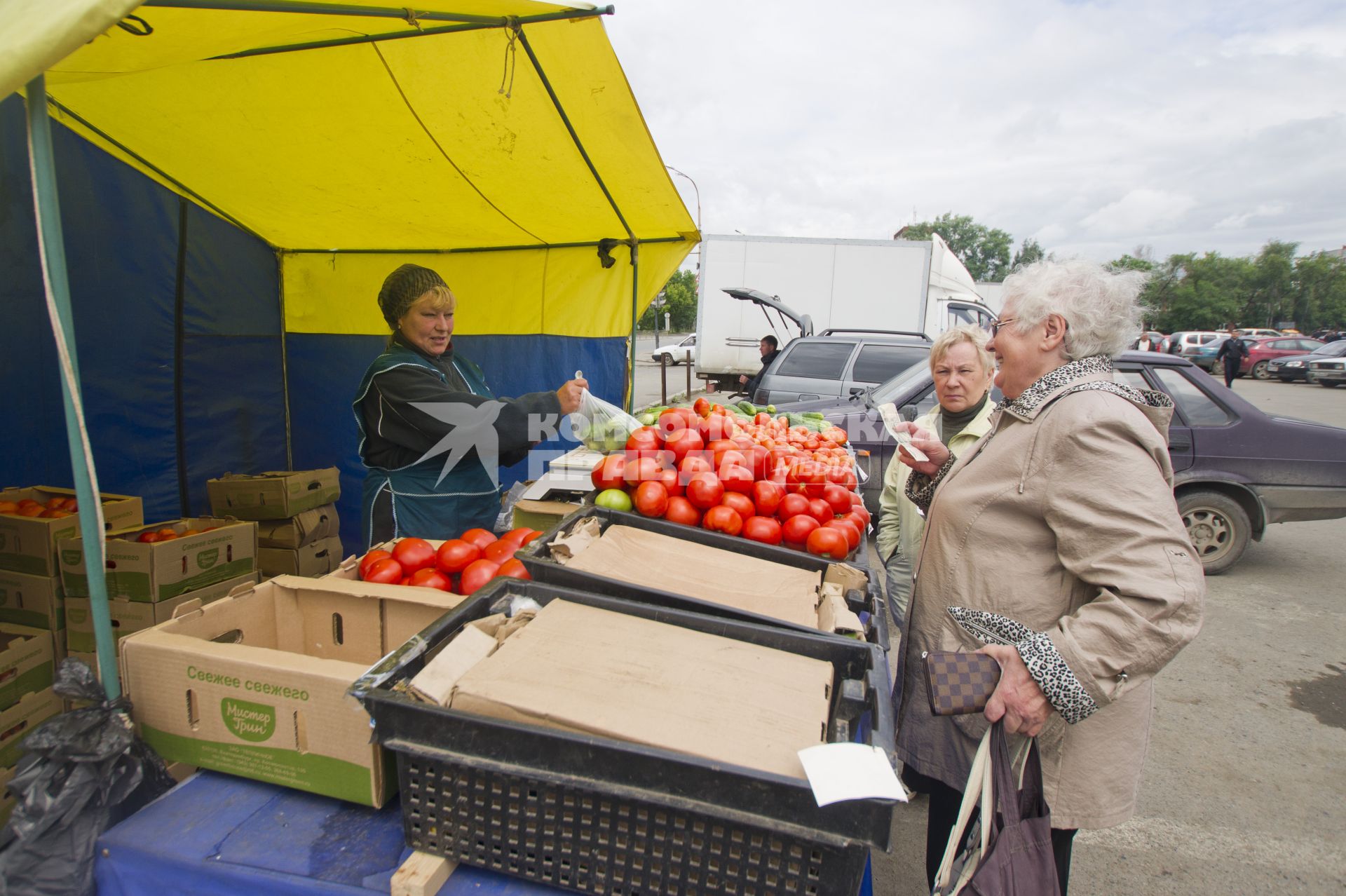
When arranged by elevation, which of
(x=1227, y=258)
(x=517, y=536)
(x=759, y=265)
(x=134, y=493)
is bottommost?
(x=134, y=493)

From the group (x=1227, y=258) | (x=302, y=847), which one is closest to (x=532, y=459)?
(x=302, y=847)

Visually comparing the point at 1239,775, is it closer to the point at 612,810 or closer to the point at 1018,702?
the point at 1018,702

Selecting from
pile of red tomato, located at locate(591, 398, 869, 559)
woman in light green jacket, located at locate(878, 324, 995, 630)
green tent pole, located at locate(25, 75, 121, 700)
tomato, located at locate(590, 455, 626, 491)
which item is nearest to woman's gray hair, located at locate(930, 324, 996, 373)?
woman in light green jacket, located at locate(878, 324, 995, 630)

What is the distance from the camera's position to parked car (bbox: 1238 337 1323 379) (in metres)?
28.3

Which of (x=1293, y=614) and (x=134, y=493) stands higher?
(x=134, y=493)

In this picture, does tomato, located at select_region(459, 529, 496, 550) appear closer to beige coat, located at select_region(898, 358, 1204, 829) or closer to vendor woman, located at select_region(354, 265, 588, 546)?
vendor woman, located at select_region(354, 265, 588, 546)

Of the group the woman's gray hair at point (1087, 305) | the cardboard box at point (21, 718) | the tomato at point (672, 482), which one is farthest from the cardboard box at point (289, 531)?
the woman's gray hair at point (1087, 305)

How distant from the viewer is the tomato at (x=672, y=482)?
244 cm

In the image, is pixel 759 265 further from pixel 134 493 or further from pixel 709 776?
pixel 709 776

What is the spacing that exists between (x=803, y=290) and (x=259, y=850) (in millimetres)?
13202

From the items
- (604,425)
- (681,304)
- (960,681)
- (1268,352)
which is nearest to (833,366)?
(604,425)

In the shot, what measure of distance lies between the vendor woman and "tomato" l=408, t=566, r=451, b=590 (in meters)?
0.87

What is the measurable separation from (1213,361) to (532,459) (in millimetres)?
35496

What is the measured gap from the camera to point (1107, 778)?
1664 millimetres
